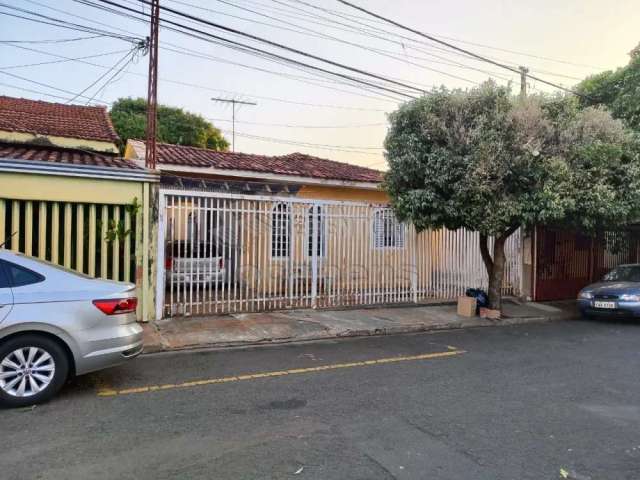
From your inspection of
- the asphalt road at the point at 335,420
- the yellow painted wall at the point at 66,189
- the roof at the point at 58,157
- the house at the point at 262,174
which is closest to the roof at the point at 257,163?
the house at the point at 262,174

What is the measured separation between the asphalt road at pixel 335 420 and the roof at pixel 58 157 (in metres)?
3.93

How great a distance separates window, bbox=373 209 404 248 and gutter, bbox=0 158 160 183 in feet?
16.9

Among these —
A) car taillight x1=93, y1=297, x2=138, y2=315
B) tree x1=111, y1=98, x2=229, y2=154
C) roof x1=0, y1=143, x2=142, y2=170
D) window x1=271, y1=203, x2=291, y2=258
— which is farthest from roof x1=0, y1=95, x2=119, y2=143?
tree x1=111, y1=98, x2=229, y2=154

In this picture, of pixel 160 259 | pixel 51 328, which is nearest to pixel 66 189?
pixel 160 259

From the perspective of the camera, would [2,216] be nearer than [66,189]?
Yes

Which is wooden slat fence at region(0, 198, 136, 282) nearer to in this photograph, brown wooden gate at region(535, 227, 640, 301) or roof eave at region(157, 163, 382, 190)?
roof eave at region(157, 163, 382, 190)

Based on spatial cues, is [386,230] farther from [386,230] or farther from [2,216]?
[2,216]

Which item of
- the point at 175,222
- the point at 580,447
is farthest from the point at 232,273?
the point at 580,447

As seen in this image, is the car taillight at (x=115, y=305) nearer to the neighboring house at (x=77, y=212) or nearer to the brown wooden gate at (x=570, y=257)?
the neighboring house at (x=77, y=212)

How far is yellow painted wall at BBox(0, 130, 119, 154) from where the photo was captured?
10.9 metres

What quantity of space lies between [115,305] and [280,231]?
547 centimetres

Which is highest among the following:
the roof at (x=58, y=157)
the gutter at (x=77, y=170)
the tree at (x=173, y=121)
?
the tree at (x=173, y=121)

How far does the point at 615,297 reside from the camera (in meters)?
10.3

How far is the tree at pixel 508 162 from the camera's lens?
9.11 m
